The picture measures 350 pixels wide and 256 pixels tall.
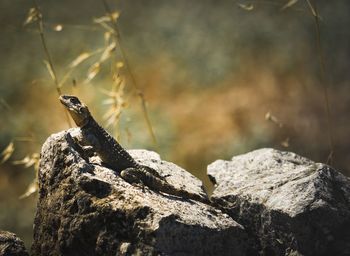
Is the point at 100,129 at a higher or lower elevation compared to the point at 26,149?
lower

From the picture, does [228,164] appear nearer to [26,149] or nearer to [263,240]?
[263,240]

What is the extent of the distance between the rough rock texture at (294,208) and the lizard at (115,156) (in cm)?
27

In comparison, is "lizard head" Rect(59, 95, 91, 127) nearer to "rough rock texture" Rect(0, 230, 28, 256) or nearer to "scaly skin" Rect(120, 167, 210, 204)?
"scaly skin" Rect(120, 167, 210, 204)

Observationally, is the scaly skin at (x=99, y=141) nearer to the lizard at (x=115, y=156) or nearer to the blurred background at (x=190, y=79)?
the lizard at (x=115, y=156)

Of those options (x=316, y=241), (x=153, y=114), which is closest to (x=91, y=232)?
(x=316, y=241)

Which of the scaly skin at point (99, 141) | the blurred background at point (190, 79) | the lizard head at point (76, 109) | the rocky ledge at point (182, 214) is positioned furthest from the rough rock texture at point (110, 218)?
the blurred background at point (190, 79)

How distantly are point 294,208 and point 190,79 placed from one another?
9.91ft

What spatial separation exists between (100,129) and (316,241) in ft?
5.20

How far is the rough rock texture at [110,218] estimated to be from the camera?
338 centimetres

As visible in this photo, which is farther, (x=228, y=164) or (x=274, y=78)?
(x=274, y=78)

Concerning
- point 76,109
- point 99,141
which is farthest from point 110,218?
point 76,109

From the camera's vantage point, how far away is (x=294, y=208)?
377 centimetres

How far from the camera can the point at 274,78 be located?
6.50 meters

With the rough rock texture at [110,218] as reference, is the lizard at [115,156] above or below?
above
